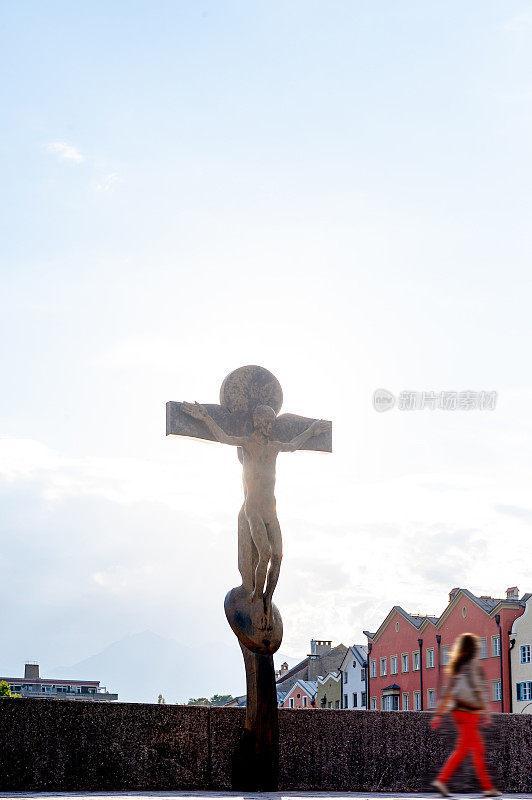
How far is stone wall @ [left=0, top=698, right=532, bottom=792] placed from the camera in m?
11.9

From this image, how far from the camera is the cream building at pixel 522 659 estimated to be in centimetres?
5984

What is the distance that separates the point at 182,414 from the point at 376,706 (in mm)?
73887

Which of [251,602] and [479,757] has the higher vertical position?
[251,602]

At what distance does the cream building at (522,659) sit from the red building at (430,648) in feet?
1.45

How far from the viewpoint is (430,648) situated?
238 feet

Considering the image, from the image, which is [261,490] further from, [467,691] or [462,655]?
[467,691]

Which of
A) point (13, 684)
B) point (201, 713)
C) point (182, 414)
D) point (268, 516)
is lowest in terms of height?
point (13, 684)

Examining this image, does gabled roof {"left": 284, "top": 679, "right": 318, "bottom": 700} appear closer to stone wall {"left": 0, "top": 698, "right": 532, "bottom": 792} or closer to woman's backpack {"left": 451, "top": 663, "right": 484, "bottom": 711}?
stone wall {"left": 0, "top": 698, "right": 532, "bottom": 792}

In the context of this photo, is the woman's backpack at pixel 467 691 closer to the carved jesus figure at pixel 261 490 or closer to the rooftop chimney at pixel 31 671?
the carved jesus figure at pixel 261 490

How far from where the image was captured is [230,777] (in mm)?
12766

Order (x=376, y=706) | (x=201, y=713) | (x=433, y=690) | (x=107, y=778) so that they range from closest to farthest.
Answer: (x=107, y=778) → (x=201, y=713) → (x=433, y=690) → (x=376, y=706)

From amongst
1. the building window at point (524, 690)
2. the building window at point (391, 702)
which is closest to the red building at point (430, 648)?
the building window at point (391, 702)

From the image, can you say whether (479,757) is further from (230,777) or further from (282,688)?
(282,688)

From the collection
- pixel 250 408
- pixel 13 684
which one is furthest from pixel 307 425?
pixel 13 684
